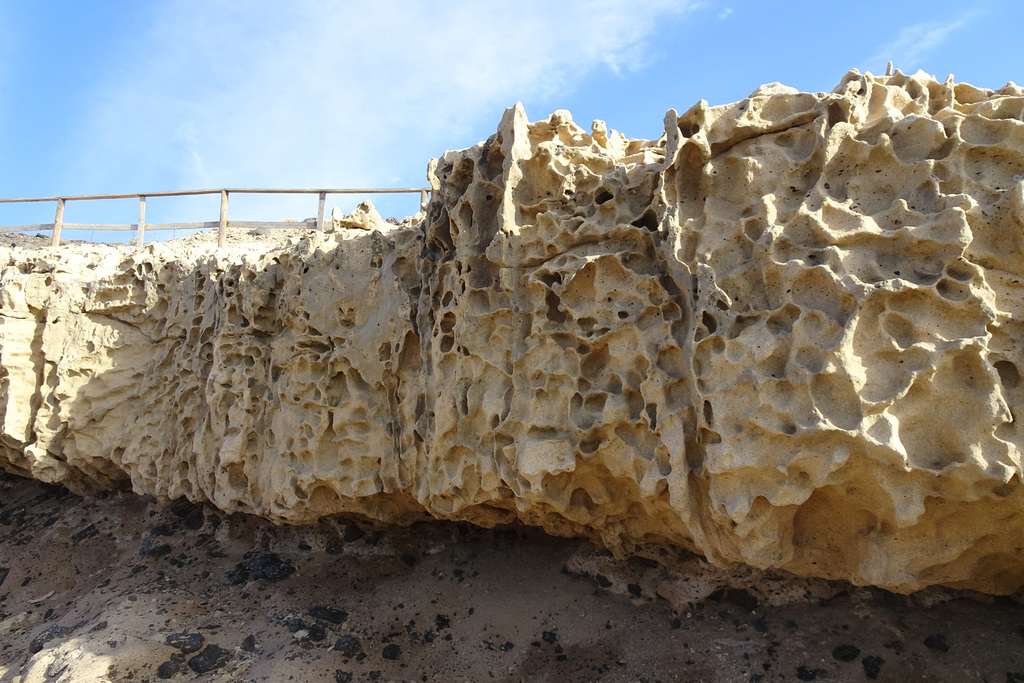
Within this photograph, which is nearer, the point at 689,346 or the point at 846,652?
the point at 689,346

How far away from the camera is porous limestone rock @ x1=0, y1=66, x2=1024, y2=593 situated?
298 centimetres

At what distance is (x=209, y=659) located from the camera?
4.48 meters

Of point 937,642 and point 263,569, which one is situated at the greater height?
point 937,642

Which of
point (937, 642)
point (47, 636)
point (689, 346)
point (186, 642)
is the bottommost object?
point (47, 636)

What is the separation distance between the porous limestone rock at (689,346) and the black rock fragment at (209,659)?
0.96 m

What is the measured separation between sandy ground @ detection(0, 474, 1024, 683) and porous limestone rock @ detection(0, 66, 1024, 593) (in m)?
0.39

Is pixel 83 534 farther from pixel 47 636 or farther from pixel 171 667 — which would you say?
pixel 171 667

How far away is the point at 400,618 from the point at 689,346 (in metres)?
2.87

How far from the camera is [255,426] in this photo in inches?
207

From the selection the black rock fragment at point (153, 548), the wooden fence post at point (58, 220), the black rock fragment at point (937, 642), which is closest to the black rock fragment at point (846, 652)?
the black rock fragment at point (937, 642)

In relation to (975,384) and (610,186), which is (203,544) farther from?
(975,384)

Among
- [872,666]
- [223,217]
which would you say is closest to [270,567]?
[872,666]

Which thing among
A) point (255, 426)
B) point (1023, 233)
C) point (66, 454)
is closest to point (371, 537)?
point (255, 426)

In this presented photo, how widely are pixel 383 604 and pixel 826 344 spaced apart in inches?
138
